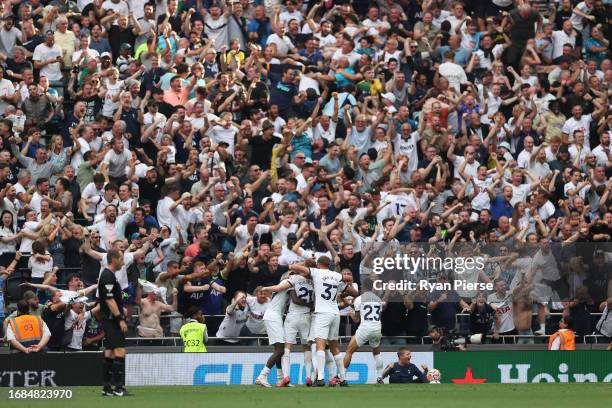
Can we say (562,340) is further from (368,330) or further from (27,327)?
(27,327)

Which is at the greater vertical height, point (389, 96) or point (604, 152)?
point (389, 96)

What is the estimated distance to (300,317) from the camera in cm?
2509

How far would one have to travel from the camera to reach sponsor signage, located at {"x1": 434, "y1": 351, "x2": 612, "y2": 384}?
2722cm

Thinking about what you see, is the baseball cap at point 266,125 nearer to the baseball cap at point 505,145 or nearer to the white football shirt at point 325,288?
the baseball cap at point 505,145

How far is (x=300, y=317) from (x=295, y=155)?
6.67 metres

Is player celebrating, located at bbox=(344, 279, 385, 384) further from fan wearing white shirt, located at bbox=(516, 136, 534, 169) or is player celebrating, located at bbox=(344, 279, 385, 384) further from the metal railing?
fan wearing white shirt, located at bbox=(516, 136, 534, 169)

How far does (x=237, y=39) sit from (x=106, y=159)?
5.38 metres

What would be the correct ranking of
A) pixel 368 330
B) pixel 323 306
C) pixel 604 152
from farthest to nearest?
pixel 604 152 → pixel 368 330 → pixel 323 306

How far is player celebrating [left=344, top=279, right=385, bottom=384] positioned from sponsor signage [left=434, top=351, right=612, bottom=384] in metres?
1.49

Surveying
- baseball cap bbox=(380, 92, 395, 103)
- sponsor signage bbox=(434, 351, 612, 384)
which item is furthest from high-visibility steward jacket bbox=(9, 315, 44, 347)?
baseball cap bbox=(380, 92, 395, 103)

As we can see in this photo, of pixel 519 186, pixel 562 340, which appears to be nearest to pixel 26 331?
pixel 562 340

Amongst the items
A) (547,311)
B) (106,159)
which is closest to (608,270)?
(547,311)

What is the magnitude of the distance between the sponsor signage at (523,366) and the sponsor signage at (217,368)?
1.68 ft

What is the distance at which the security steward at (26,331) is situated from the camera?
2525cm
